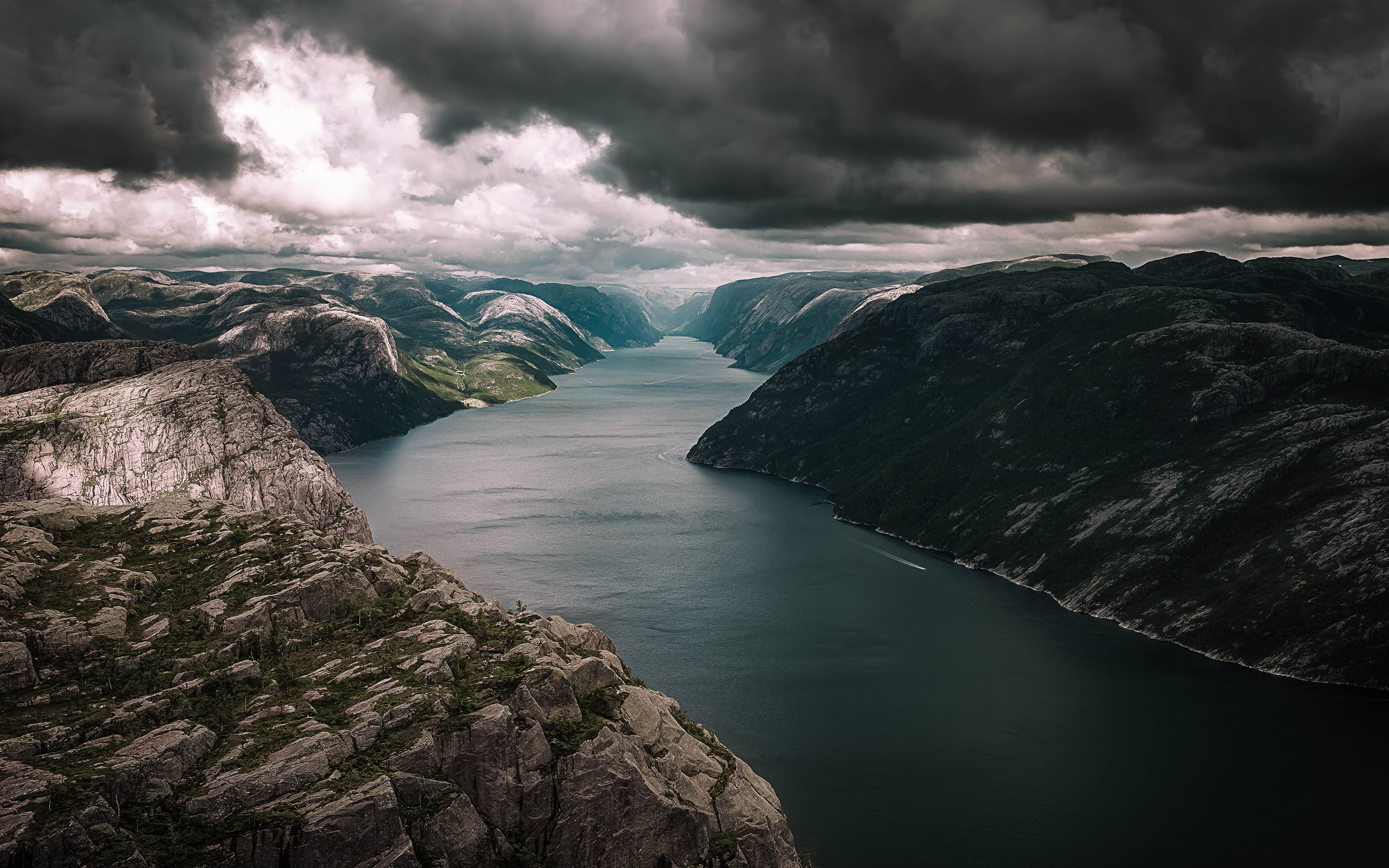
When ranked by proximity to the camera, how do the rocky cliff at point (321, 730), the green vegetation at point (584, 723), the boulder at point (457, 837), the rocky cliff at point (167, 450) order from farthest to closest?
1. the rocky cliff at point (167, 450)
2. the green vegetation at point (584, 723)
3. the boulder at point (457, 837)
4. the rocky cliff at point (321, 730)

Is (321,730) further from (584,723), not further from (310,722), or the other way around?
(584,723)

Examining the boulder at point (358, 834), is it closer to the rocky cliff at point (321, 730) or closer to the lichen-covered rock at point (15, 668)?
the rocky cliff at point (321, 730)

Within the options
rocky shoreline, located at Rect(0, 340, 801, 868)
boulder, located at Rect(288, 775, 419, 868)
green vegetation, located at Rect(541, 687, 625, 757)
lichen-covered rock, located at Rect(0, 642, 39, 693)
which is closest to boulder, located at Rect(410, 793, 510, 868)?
rocky shoreline, located at Rect(0, 340, 801, 868)

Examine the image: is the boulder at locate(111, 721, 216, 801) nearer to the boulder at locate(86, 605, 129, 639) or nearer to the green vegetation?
the boulder at locate(86, 605, 129, 639)

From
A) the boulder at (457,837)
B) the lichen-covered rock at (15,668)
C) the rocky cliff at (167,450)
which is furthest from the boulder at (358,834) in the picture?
the rocky cliff at (167,450)

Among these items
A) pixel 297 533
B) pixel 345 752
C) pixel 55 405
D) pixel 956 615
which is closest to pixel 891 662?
pixel 956 615

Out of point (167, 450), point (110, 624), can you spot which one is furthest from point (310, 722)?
point (167, 450)
